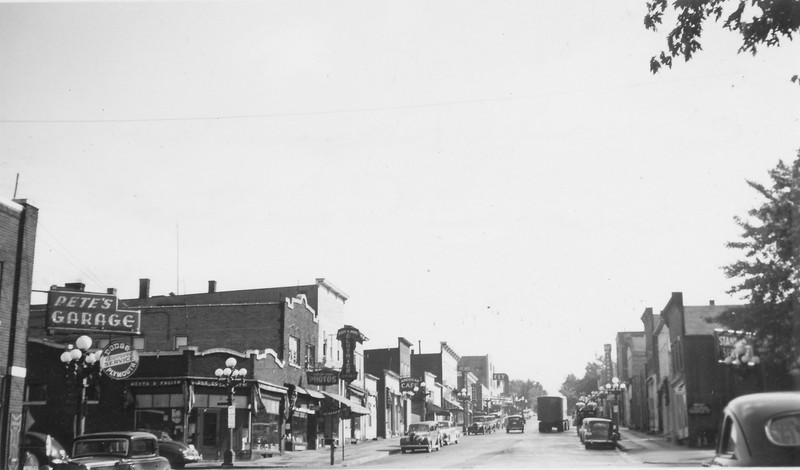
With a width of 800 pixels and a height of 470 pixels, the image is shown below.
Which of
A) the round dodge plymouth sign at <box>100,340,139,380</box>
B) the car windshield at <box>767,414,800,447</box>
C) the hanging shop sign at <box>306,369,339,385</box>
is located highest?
the round dodge plymouth sign at <box>100,340,139,380</box>

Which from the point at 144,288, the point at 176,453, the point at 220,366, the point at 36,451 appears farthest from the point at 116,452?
the point at 144,288

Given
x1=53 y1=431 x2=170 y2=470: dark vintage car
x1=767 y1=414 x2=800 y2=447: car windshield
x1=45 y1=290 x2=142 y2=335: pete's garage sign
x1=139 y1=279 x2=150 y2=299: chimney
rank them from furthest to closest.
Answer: x1=139 y1=279 x2=150 y2=299: chimney, x1=45 y1=290 x2=142 y2=335: pete's garage sign, x1=53 y1=431 x2=170 y2=470: dark vintage car, x1=767 y1=414 x2=800 y2=447: car windshield

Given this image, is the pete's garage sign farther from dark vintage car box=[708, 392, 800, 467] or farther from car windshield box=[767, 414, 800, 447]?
car windshield box=[767, 414, 800, 447]

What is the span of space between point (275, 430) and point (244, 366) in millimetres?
4719

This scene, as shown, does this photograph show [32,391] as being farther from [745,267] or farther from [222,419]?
[745,267]

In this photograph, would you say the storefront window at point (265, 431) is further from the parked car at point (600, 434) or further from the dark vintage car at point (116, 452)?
the dark vintage car at point (116, 452)

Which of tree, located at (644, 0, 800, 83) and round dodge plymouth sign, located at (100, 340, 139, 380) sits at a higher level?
tree, located at (644, 0, 800, 83)

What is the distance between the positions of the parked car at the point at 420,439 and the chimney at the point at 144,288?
→ 2328 centimetres

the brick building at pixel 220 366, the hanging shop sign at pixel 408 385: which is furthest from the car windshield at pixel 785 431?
the hanging shop sign at pixel 408 385

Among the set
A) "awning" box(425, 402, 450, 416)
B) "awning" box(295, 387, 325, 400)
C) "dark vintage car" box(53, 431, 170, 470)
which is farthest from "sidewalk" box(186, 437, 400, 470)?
"awning" box(425, 402, 450, 416)

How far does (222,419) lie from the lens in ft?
117

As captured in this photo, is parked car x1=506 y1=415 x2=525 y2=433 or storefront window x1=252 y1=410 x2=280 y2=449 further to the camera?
parked car x1=506 y1=415 x2=525 y2=433

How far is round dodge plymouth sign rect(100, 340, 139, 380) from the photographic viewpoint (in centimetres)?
2566

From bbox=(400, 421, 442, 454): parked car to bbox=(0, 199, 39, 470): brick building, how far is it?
23083mm
